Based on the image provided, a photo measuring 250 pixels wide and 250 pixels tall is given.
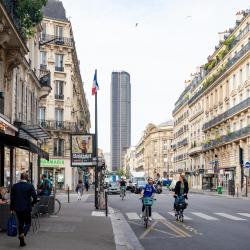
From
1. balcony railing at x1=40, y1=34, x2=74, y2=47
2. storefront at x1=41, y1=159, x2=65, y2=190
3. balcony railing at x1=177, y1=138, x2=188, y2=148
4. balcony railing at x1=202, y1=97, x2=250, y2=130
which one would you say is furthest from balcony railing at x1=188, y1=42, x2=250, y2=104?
storefront at x1=41, y1=159, x2=65, y2=190

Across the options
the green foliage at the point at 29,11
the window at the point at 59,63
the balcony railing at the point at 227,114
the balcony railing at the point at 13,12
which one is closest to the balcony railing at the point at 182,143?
the balcony railing at the point at 227,114

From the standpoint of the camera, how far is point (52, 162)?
61906 millimetres

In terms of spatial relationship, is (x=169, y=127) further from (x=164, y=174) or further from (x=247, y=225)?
(x=247, y=225)

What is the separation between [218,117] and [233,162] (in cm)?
978

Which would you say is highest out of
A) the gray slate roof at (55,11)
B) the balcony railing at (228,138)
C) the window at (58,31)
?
the gray slate roof at (55,11)

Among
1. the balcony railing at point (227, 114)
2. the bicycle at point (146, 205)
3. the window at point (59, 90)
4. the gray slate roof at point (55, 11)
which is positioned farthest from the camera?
the gray slate roof at point (55, 11)

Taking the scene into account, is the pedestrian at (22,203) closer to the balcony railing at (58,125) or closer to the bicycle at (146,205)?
the bicycle at (146,205)

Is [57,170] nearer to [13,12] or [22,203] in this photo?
[13,12]

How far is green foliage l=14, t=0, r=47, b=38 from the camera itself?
21.3 m

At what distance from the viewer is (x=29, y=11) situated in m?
21.9

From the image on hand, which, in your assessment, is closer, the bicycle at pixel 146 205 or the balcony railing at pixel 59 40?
the bicycle at pixel 146 205

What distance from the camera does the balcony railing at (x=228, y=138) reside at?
58.5m

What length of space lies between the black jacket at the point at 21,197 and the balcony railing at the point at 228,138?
1888 inches

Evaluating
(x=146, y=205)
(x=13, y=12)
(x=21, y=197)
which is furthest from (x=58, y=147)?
(x=21, y=197)
